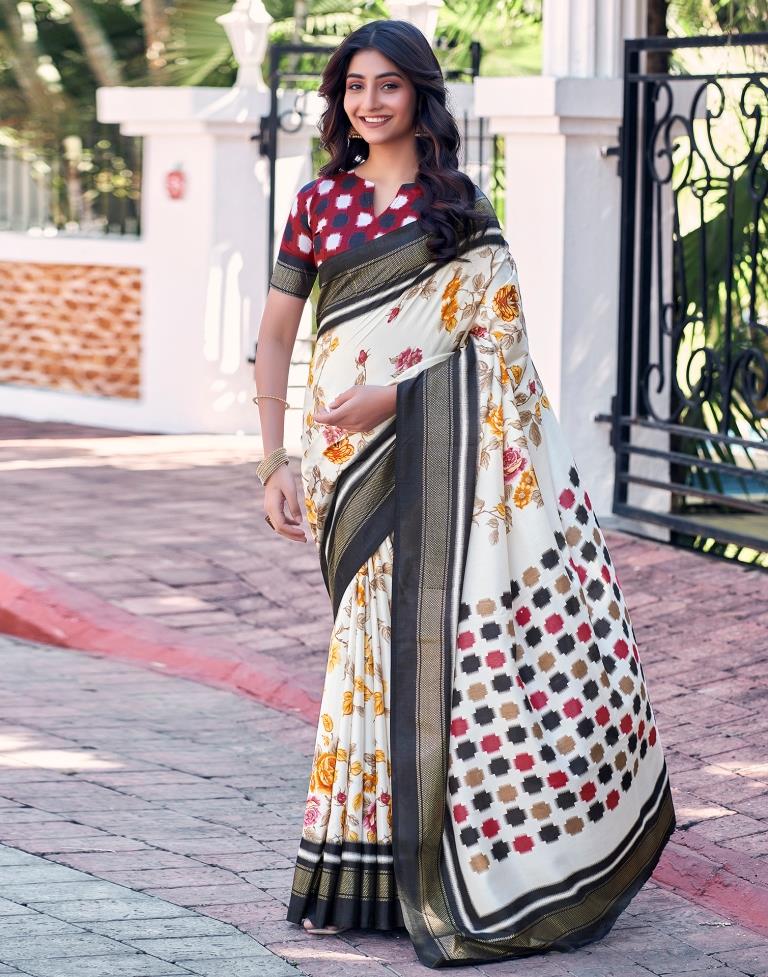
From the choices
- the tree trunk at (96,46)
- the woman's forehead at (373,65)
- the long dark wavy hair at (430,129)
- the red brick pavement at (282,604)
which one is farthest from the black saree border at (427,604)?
the tree trunk at (96,46)

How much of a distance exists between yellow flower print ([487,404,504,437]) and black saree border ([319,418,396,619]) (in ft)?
0.65

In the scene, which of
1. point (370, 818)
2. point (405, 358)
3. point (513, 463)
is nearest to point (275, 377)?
point (405, 358)

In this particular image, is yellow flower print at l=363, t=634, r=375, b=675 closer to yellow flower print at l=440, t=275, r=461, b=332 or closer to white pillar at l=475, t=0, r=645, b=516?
yellow flower print at l=440, t=275, r=461, b=332

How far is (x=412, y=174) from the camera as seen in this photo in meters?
3.56

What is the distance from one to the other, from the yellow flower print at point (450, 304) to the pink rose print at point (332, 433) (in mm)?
305

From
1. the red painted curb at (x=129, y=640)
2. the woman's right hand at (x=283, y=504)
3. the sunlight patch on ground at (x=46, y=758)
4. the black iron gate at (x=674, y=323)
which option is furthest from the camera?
the black iron gate at (x=674, y=323)

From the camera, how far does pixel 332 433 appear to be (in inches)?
142

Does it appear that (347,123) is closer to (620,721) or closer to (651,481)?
(620,721)

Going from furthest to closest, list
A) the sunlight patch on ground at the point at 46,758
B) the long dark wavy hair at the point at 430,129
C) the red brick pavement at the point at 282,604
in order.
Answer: the sunlight patch on ground at the point at 46,758, the red brick pavement at the point at 282,604, the long dark wavy hair at the point at 430,129

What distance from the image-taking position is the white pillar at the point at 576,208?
25.2ft

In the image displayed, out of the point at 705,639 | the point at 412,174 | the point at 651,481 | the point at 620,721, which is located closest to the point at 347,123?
the point at 412,174

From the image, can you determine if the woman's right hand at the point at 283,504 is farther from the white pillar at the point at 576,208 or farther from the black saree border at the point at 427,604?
the white pillar at the point at 576,208

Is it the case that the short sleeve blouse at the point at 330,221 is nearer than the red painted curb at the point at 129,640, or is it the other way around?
the short sleeve blouse at the point at 330,221

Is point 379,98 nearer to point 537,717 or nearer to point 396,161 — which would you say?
point 396,161
